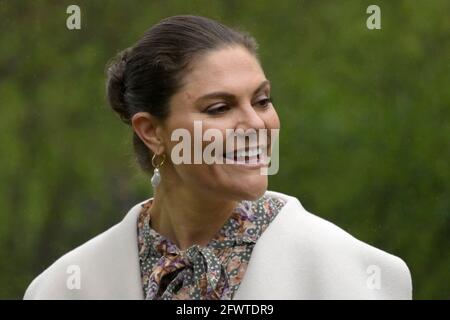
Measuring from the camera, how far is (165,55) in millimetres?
2336

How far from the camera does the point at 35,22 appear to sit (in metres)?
5.12

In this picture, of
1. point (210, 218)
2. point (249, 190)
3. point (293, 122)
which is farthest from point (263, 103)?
point (293, 122)

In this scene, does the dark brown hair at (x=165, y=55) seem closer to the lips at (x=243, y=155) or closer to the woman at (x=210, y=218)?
the woman at (x=210, y=218)

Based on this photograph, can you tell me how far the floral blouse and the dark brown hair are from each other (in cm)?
31

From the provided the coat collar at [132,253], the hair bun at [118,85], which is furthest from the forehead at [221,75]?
the coat collar at [132,253]

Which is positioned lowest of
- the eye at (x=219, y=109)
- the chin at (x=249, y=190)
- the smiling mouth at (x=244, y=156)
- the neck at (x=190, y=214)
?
the neck at (x=190, y=214)

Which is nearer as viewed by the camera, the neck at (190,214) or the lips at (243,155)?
the lips at (243,155)

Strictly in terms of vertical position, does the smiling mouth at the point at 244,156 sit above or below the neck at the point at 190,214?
above

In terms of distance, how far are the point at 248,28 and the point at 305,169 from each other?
2.36ft

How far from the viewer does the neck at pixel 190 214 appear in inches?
94.3

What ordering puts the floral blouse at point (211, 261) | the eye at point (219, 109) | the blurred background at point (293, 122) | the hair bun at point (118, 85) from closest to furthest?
the eye at point (219, 109) → the floral blouse at point (211, 261) → the hair bun at point (118, 85) → the blurred background at point (293, 122)

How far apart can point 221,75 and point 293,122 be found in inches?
101
